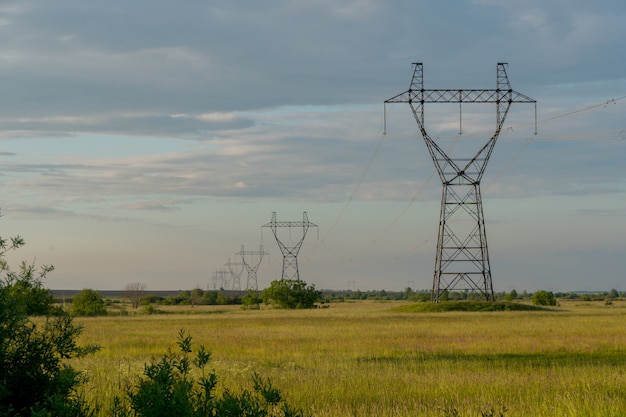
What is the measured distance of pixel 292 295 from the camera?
14250 cm

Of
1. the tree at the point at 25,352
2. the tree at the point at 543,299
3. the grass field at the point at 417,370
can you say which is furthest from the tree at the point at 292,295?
the tree at the point at 25,352

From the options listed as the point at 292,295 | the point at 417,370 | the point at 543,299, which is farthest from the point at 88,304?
the point at 417,370

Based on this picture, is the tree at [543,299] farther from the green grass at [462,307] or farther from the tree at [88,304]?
the tree at [88,304]

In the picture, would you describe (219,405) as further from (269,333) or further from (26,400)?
(269,333)

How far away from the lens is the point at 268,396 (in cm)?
823

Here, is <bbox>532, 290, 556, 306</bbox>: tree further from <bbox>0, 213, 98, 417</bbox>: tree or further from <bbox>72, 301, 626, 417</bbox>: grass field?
<bbox>0, 213, 98, 417</bbox>: tree

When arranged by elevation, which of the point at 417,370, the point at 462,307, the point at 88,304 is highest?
the point at 88,304

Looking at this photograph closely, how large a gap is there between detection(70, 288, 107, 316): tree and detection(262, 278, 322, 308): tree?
4038 centimetres

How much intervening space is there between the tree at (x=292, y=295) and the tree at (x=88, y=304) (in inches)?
1590

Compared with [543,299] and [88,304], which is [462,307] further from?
[543,299]

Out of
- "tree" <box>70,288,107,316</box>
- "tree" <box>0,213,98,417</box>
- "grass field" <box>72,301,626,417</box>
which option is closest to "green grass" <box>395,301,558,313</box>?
"grass field" <box>72,301,626,417</box>

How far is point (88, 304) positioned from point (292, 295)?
44.7 metres

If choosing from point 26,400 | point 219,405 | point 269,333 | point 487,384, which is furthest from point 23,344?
point 269,333

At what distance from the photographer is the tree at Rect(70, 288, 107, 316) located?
105500 mm
